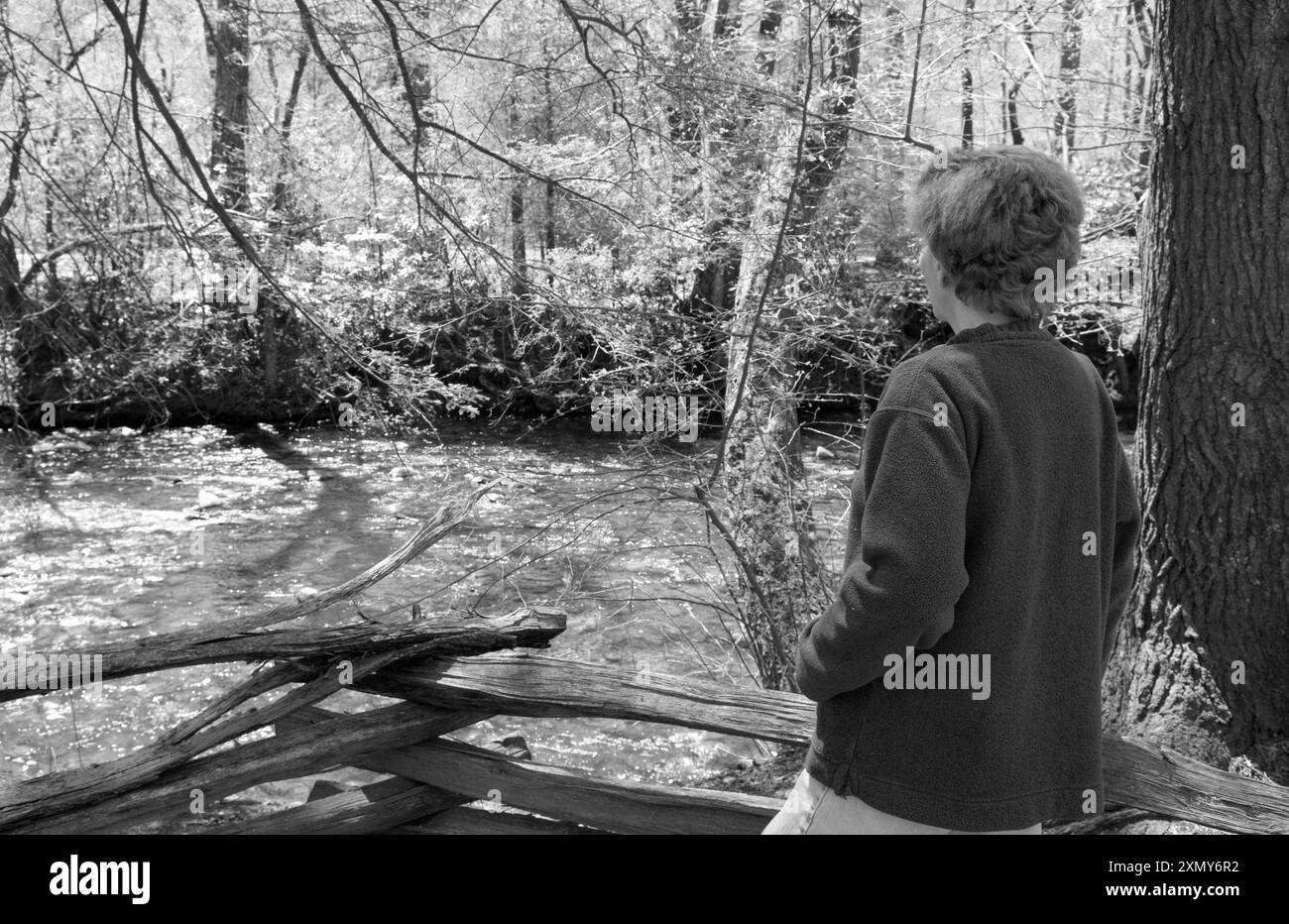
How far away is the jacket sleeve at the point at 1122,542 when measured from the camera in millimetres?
2010

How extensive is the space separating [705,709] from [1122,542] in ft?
4.32

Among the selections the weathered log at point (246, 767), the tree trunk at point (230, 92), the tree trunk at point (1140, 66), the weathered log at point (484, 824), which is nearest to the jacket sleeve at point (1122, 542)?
the weathered log at point (484, 824)

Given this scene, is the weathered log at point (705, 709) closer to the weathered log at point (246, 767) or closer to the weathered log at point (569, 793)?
the weathered log at point (246, 767)

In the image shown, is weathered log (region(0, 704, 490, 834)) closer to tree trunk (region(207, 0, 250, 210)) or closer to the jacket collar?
the jacket collar

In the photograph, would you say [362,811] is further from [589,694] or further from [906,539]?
[906,539]

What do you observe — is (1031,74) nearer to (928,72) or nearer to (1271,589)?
(928,72)

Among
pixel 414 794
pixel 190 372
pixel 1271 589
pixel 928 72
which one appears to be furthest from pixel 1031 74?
pixel 190 372

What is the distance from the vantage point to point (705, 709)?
10.0 feet

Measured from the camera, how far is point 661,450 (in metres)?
5.70

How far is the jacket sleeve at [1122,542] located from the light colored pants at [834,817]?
48 cm

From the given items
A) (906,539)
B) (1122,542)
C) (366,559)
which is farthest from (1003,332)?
(366,559)

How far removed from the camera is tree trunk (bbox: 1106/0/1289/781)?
3.46m
